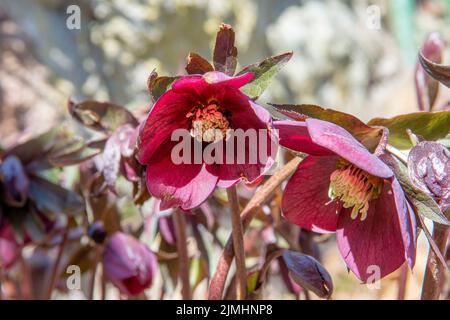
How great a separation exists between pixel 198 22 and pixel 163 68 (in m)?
0.21

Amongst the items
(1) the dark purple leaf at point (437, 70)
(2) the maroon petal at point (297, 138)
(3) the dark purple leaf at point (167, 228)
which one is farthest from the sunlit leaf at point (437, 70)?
(3) the dark purple leaf at point (167, 228)

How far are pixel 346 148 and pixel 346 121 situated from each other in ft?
0.19

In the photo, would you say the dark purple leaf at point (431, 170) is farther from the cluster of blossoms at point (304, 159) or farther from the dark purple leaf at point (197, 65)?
the dark purple leaf at point (197, 65)

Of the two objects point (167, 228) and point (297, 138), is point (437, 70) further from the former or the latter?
point (167, 228)

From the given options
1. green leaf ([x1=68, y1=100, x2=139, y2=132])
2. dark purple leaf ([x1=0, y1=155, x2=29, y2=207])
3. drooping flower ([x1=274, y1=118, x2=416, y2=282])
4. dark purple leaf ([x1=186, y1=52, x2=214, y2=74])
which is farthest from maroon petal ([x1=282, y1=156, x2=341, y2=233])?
dark purple leaf ([x1=0, y1=155, x2=29, y2=207])

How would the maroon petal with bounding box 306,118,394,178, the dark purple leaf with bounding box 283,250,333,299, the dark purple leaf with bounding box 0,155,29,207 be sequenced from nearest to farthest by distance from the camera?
the maroon petal with bounding box 306,118,394,178 < the dark purple leaf with bounding box 283,250,333,299 < the dark purple leaf with bounding box 0,155,29,207

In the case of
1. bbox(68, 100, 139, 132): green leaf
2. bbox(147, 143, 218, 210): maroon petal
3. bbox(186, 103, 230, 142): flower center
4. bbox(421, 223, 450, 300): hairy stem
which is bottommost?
bbox(421, 223, 450, 300): hairy stem

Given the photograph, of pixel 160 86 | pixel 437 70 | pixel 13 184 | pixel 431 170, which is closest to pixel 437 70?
pixel 437 70

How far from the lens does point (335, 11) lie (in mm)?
3066

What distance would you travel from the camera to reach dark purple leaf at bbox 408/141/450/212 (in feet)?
1.63

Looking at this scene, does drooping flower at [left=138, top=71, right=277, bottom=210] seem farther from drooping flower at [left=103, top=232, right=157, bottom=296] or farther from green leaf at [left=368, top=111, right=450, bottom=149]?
drooping flower at [left=103, top=232, right=157, bottom=296]

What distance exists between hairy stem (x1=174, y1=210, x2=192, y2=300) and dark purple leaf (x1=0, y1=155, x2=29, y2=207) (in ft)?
0.63

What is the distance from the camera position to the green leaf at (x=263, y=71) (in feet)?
1.78
